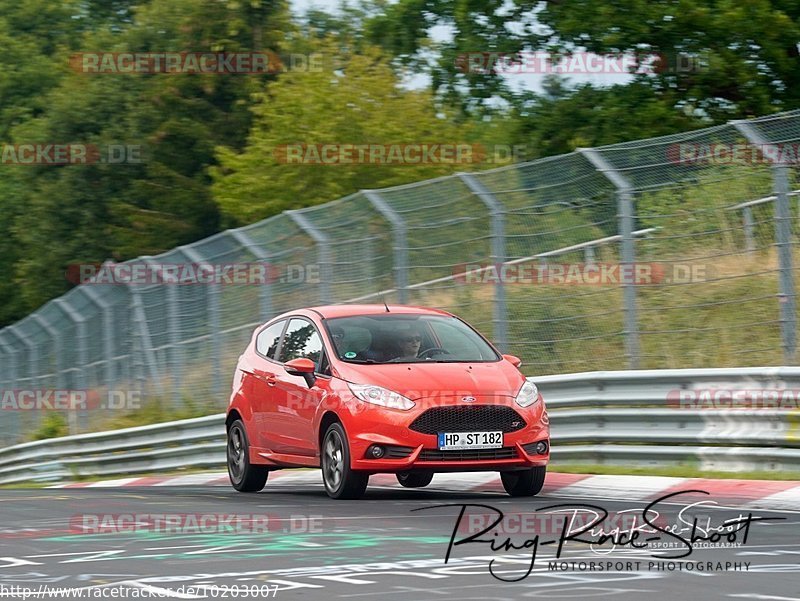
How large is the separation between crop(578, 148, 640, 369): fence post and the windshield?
1.58 m

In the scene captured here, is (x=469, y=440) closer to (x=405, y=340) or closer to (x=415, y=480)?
(x=405, y=340)

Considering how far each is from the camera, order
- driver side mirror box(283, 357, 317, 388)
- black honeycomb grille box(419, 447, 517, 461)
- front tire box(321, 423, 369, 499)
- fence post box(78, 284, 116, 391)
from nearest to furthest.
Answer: black honeycomb grille box(419, 447, 517, 461)
front tire box(321, 423, 369, 499)
driver side mirror box(283, 357, 317, 388)
fence post box(78, 284, 116, 391)

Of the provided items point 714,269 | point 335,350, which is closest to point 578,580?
point 335,350

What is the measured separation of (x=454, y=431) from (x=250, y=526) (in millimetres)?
2248

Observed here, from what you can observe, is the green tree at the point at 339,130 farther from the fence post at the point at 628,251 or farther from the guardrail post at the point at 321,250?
the fence post at the point at 628,251

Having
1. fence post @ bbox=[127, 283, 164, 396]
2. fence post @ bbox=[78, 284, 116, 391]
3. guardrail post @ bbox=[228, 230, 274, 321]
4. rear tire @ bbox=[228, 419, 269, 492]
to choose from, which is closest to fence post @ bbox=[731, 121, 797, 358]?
rear tire @ bbox=[228, 419, 269, 492]

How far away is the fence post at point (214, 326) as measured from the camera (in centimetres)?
2130

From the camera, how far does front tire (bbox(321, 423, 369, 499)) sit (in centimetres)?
1213

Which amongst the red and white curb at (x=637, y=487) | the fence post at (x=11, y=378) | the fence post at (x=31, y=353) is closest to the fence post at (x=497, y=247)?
the red and white curb at (x=637, y=487)

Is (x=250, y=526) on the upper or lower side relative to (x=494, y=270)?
upper

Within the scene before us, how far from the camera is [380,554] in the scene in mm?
8359

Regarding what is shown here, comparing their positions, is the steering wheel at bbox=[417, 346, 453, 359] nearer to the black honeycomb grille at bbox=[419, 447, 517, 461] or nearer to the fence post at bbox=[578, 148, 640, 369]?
the black honeycomb grille at bbox=[419, 447, 517, 461]

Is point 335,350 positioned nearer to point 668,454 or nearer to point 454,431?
point 454,431

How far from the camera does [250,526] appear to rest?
10.2 metres
